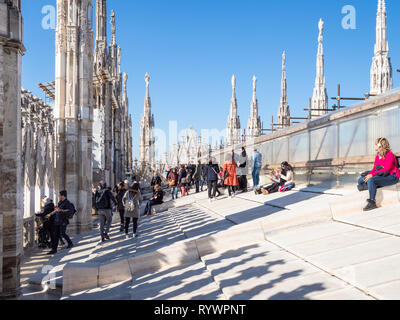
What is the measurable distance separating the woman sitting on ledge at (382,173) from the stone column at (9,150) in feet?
18.0

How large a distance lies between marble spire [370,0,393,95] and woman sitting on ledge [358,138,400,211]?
73.3ft

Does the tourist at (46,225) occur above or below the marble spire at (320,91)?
below

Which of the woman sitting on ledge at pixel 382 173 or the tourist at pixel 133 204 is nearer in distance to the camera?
the woman sitting on ledge at pixel 382 173

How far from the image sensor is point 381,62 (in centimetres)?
2756

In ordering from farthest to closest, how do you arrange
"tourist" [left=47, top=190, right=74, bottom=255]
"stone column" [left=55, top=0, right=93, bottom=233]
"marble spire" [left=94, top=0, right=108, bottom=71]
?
"marble spire" [left=94, top=0, right=108, bottom=71]
"stone column" [left=55, top=0, right=93, bottom=233]
"tourist" [left=47, top=190, right=74, bottom=255]

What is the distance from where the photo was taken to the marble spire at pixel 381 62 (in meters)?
27.3

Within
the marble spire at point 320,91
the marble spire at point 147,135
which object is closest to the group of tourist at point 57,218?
the marble spire at point 320,91

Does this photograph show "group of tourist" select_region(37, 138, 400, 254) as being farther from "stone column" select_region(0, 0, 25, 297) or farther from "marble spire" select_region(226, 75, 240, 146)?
"marble spire" select_region(226, 75, 240, 146)

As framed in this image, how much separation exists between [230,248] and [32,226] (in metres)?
7.61

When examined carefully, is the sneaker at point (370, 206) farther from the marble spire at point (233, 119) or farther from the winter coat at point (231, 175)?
the marble spire at point (233, 119)

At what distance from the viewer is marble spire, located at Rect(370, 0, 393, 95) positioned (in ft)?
89.7

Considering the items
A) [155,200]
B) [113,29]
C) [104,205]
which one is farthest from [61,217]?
[113,29]

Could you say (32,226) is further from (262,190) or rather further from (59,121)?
(262,190)

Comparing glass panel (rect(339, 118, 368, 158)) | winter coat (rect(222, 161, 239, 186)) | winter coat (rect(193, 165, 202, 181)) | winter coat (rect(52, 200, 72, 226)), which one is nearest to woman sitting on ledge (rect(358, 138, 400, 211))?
glass panel (rect(339, 118, 368, 158))
